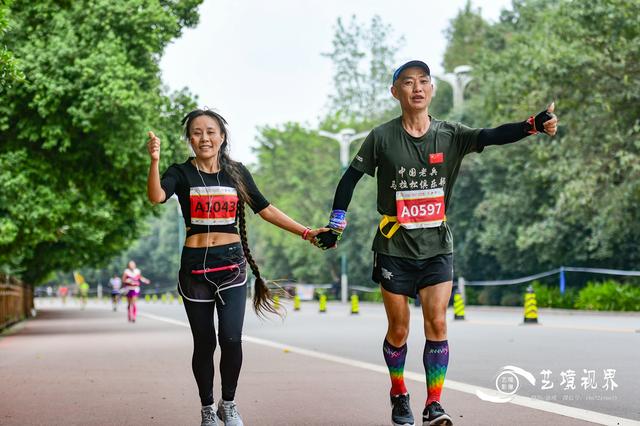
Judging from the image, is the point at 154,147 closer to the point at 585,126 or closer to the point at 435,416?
the point at 435,416

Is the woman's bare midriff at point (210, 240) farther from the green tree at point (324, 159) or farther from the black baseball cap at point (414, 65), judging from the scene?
the green tree at point (324, 159)

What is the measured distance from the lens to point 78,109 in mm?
23000

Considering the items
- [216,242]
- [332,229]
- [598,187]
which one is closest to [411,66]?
[332,229]

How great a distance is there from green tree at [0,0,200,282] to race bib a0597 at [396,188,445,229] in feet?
54.0

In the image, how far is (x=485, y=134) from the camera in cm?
689

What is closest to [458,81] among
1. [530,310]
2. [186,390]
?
[530,310]

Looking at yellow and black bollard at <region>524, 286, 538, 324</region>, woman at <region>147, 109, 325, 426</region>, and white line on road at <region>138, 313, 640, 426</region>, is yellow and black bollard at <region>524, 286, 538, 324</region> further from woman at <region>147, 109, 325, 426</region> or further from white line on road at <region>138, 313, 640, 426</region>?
woman at <region>147, 109, 325, 426</region>

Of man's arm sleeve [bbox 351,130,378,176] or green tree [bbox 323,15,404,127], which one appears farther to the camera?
green tree [bbox 323,15,404,127]

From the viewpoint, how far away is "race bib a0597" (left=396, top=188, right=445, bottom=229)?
266 inches

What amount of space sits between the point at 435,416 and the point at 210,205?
1.76 m

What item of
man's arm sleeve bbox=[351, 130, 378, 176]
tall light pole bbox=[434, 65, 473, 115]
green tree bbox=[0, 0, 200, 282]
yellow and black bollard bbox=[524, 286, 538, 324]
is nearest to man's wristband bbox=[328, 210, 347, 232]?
man's arm sleeve bbox=[351, 130, 378, 176]

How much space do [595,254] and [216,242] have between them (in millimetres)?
28744

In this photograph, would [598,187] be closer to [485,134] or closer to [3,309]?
[3,309]

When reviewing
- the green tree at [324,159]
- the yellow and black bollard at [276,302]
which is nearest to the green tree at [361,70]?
the green tree at [324,159]
